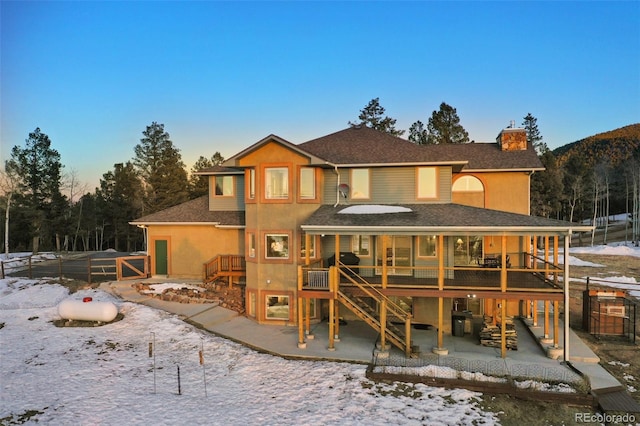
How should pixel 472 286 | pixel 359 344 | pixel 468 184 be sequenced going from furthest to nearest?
1. pixel 468 184
2. pixel 359 344
3. pixel 472 286

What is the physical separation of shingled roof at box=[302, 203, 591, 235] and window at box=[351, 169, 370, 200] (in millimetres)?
1679

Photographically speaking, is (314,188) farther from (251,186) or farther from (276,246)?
(276,246)

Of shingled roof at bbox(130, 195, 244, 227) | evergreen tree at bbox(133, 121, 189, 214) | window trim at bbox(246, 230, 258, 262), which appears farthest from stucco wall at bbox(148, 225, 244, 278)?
evergreen tree at bbox(133, 121, 189, 214)

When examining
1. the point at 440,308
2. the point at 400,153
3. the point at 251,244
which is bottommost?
the point at 440,308

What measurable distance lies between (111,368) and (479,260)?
15.8m

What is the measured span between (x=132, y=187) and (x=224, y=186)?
1540 inches

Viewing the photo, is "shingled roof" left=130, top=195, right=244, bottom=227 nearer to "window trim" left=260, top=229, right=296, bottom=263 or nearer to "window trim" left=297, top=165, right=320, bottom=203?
"window trim" left=260, top=229, right=296, bottom=263

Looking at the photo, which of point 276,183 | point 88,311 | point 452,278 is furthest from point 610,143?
point 88,311

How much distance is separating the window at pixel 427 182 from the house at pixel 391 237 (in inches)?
1.8

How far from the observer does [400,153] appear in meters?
17.8

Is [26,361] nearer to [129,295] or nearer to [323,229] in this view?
[129,295]

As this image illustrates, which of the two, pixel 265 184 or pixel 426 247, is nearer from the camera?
pixel 426 247

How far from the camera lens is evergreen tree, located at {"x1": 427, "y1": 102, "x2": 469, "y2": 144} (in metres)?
41.3

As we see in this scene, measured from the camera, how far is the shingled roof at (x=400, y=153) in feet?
56.4
